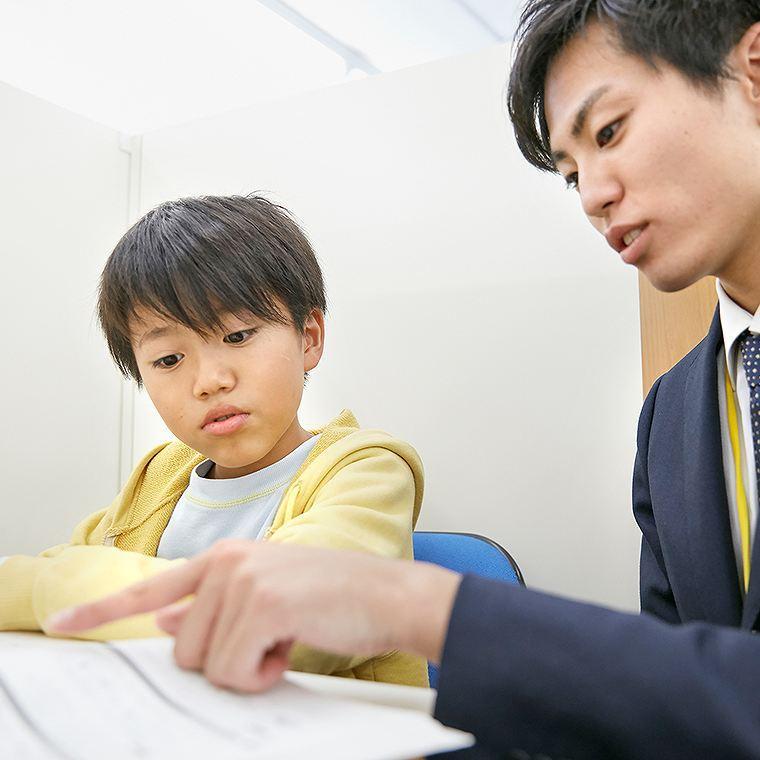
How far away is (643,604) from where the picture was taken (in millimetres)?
1028

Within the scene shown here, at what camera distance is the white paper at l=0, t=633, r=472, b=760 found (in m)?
0.36

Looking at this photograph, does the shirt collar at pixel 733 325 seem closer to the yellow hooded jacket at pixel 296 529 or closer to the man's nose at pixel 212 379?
the yellow hooded jacket at pixel 296 529

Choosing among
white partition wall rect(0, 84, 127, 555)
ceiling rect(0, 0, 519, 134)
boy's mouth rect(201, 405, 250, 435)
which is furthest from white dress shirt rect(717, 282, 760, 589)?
ceiling rect(0, 0, 519, 134)

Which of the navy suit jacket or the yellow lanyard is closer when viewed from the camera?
the navy suit jacket

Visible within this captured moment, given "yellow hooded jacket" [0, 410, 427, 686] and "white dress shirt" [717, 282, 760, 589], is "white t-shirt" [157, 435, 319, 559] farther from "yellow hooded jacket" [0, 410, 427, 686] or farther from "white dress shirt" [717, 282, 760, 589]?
"white dress shirt" [717, 282, 760, 589]

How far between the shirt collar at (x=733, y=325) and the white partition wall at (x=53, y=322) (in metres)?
1.42

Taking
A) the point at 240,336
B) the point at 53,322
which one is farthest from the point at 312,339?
the point at 53,322

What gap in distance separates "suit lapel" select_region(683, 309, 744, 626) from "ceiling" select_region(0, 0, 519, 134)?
2.19 meters

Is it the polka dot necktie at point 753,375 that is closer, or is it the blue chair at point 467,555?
the polka dot necktie at point 753,375

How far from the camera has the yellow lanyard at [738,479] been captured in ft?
2.76

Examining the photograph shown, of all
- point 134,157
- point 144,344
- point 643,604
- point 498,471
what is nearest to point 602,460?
point 498,471

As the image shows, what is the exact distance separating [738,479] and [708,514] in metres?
0.06

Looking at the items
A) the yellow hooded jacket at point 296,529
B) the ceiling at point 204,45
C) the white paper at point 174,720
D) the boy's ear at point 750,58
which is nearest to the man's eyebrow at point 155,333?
the yellow hooded jacket at point 296,529

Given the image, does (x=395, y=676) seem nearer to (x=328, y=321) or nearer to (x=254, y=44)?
(x=328, y=321)
